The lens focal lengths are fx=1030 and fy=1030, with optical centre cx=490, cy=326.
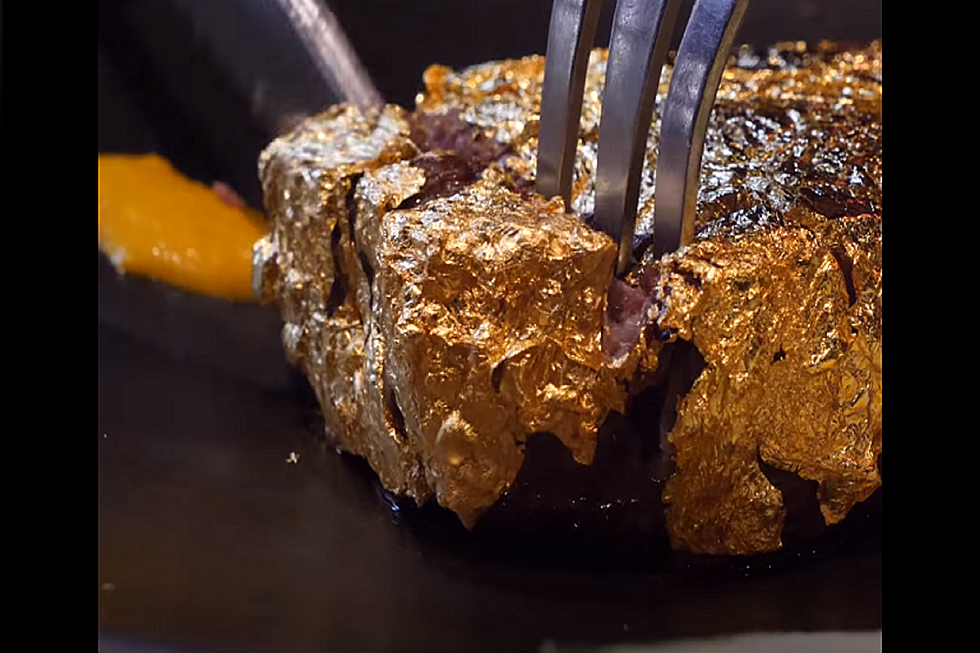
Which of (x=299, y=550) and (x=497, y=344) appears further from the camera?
(x=299, y=550)

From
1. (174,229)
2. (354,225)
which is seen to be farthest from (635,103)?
(174,229)

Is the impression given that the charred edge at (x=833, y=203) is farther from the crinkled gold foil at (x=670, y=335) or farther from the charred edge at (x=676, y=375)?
the charred edge at (x=676, y=375)

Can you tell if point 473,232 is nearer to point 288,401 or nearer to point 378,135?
point 378,135

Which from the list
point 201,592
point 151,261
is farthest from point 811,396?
point 151,261

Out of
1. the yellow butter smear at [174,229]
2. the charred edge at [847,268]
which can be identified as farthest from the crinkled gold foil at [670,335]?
the yellow butter smear at [174,229]

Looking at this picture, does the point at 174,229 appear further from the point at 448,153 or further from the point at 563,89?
the point at 563,89

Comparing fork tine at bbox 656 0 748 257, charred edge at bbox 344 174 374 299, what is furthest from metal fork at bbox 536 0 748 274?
charred edge at bbox 344 174 374 299
